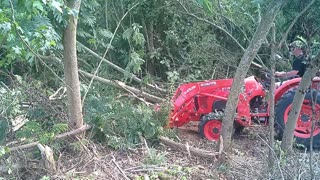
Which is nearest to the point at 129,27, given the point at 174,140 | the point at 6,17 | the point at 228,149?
the point at 174,140

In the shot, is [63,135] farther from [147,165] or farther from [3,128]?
[147,165]

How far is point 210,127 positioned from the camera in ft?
22.7

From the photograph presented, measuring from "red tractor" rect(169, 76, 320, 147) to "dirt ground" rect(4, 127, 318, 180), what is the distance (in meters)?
0.71

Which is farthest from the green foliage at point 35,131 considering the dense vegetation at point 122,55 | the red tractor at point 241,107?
the red tractor at point 241,107

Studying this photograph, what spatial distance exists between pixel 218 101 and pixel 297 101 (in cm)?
164

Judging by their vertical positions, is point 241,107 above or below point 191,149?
above

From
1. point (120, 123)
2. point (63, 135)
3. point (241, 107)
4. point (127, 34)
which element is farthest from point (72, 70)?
point (127, 34)

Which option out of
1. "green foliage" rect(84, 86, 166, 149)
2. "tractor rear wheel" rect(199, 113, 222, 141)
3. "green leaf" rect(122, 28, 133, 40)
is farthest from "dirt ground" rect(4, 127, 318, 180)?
"green leaf" rect(122, 28, 133, 40)

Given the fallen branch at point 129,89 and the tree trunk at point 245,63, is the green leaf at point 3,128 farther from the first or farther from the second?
the tree trunk at point 245,63

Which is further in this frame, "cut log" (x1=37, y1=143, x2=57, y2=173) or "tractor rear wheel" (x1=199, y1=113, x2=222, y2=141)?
"tractor rear wheel" (x1=199, y1=113, x2=222, y2=141)

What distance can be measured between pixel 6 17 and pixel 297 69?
4489 mm

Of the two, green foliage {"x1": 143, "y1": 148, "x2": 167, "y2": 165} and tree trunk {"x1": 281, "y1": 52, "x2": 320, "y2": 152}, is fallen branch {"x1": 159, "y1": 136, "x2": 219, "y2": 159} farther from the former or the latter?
tree trunk {"x1": 281, "y1": 52, "x2": 320, "y2": 152}

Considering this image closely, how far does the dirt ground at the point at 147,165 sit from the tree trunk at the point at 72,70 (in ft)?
1.35

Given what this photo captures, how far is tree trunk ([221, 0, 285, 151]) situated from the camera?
521cm
